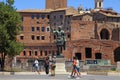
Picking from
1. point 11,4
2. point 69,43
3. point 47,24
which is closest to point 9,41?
point 11,4

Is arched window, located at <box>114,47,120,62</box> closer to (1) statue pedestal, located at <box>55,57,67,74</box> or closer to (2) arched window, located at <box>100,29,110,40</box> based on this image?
(2) arched window, located at <box>100,29,110,40</box>

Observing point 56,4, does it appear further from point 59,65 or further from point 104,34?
point 59,65

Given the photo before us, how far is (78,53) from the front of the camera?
96312 mm

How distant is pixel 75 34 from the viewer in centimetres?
11088

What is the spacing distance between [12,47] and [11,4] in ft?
17.2

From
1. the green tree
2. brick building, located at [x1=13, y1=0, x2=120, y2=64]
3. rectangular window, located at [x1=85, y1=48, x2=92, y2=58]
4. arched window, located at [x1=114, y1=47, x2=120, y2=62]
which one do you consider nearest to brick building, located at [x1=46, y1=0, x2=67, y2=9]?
brick building, located at [x1=13, y1=0, x2=120, y2=64]

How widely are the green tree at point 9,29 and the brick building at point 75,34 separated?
142 ft

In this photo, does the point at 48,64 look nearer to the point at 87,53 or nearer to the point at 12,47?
the point at 12,47

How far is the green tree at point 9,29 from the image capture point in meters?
48.9

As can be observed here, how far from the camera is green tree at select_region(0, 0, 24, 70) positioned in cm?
4891

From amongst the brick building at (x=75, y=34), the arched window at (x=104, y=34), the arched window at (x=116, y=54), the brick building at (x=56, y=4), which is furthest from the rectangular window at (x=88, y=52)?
the brick building at (x=56, y=4)

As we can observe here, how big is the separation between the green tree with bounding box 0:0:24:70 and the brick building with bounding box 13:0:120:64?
4318cm

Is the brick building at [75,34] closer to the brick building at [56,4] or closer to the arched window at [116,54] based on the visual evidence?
the arched window at [116,54]

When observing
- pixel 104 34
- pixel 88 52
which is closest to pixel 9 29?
pixel 88 52
